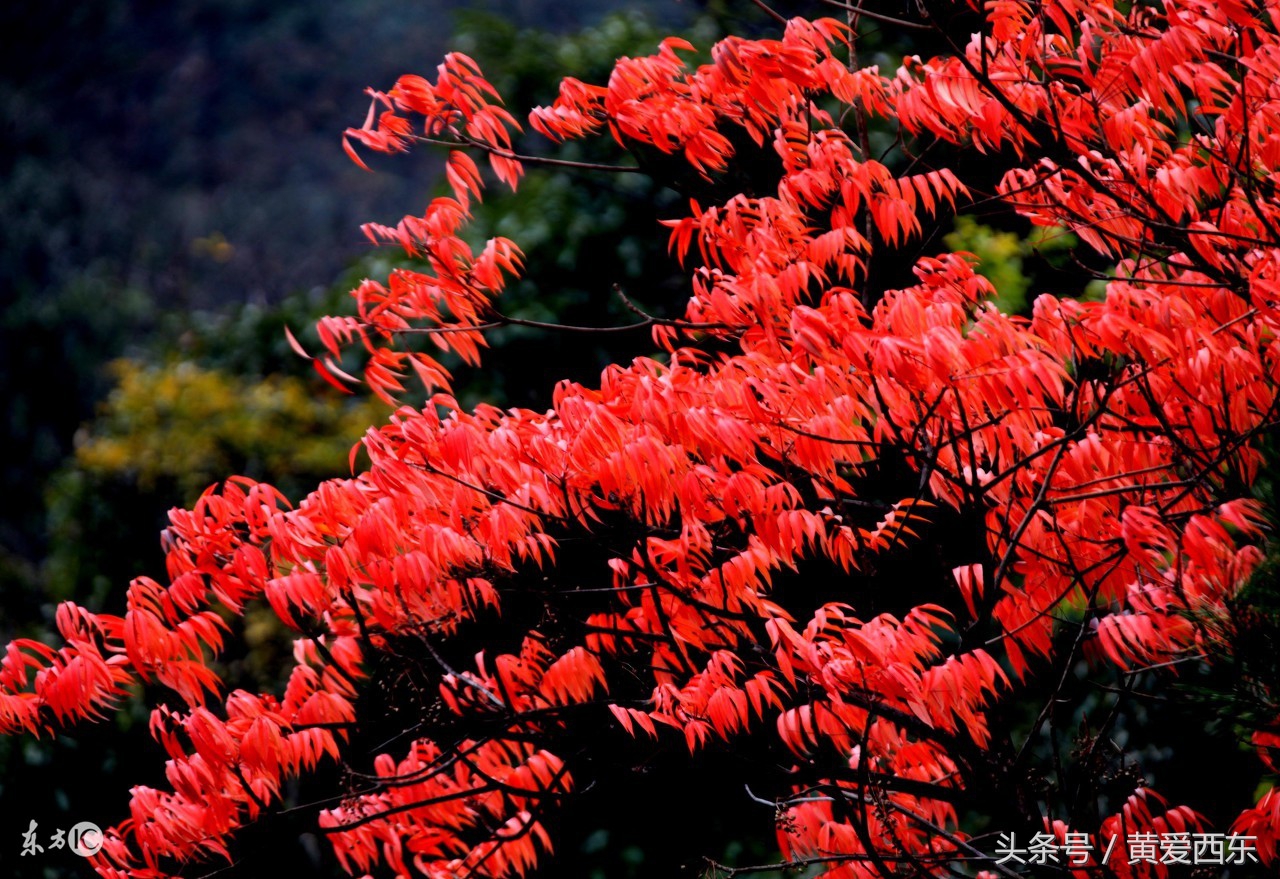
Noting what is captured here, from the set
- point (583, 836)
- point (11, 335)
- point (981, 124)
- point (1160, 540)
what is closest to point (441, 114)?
point (981, 124)

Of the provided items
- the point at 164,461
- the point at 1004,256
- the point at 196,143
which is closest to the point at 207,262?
the point at 196,143

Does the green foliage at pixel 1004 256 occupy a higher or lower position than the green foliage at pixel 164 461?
higher

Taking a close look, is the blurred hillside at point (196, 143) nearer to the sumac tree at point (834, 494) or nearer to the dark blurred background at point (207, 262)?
the dark blurred background at point (207, 262)

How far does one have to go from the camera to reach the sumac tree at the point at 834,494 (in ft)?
11.6

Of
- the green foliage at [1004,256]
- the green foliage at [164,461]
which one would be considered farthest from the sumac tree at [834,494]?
the green foliage at [164,461]

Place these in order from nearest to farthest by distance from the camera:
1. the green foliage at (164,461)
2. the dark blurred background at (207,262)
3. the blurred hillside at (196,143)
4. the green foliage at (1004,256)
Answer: the green foliage at (1004,256) < the dark blurred background at (207,262) < the green foliage at (164,461) < the blurred hillside at (196,143)

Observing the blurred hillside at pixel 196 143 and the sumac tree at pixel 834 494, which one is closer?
the sumac tree at pixel 834 494

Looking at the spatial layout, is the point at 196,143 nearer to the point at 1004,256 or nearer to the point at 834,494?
the point at 1004,256

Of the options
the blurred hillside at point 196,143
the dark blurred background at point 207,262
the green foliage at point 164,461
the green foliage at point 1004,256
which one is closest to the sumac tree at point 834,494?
the dark blurred background at point 207,262

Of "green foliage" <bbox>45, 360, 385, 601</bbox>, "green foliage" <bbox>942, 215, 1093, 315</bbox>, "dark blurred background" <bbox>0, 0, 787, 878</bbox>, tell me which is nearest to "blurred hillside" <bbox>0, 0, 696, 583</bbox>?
"dark blurred background" <bbox>0, 0, 787, 878</bbox>

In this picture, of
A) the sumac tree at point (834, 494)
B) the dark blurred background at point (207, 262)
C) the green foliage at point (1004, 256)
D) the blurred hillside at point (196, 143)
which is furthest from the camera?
the blurred hillside at point (196, 143)

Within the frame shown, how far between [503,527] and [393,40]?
3362 centimetres

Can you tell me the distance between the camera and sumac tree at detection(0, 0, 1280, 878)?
11.6 ft

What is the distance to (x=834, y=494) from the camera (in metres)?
4.29
